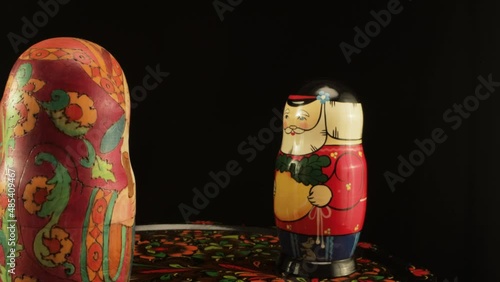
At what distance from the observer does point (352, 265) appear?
4.89 feet

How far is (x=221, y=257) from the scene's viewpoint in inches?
61.5

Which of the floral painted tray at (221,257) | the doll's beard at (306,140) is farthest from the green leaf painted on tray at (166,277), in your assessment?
the doll's beard at (306,140)

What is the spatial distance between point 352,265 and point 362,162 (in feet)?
0.83

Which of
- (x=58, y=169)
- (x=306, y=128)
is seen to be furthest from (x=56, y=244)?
(x=306, y=128)

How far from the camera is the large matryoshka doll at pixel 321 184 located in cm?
143

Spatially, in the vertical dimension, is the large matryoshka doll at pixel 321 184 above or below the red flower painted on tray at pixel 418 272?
above

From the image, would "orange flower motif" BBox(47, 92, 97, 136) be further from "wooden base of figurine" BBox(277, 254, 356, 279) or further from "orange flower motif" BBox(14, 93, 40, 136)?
"wooden base of figurine" BBox(277, 254, 356, 279)

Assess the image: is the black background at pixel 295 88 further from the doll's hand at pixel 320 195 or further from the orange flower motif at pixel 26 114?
the orange flower motif at pixel 26 114
